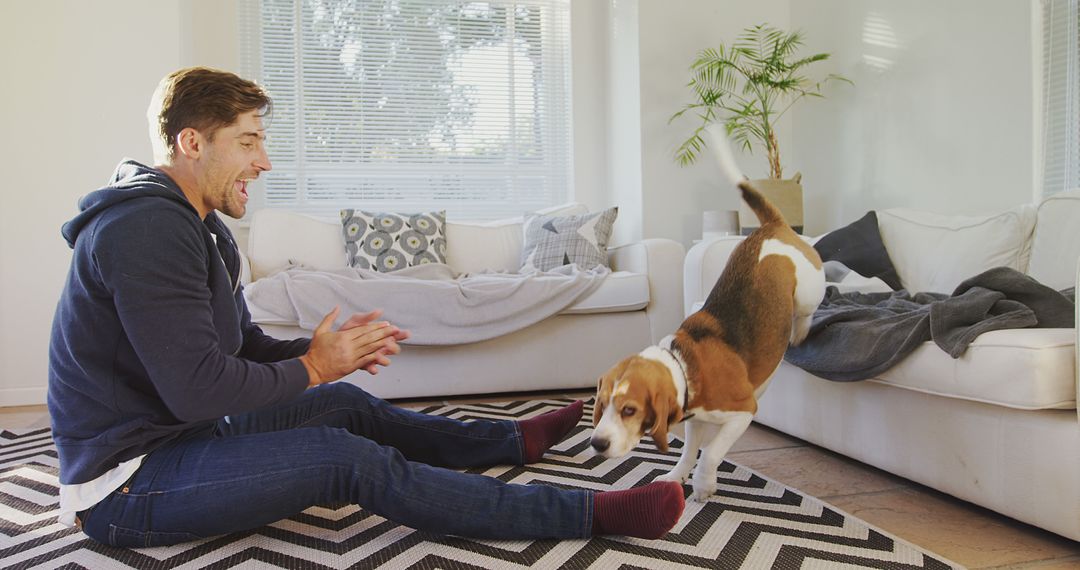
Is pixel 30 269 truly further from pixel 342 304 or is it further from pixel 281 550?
pixel 281 550

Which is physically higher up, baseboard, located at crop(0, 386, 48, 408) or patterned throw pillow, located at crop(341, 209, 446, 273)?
patterned throw pillow, located at crop(341, 209, 446, 273)

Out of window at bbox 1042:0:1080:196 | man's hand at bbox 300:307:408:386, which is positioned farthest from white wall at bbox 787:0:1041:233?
man's hand at bbox 300:307:408:386

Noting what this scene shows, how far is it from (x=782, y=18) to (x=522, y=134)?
164cm

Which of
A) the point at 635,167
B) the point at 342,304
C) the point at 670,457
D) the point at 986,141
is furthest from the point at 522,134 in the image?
the point at 670,457

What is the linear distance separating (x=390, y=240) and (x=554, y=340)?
101 centimetres

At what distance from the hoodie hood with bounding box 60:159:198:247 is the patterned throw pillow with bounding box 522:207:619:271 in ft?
7.51

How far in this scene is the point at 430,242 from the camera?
3598mm

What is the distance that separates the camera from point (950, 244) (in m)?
2.40

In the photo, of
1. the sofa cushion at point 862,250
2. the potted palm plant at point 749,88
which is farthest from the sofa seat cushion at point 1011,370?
the potted palm plant at point 749,88

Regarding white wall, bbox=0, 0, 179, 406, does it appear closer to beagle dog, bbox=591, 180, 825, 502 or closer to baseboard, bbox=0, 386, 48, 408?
baseboard, bbox=0, 386, 48, 408

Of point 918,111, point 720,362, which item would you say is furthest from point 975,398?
point 918,111

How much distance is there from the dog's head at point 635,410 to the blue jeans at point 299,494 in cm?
11

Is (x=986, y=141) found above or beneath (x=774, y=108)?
beneath

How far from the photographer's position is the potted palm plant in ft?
12.2
